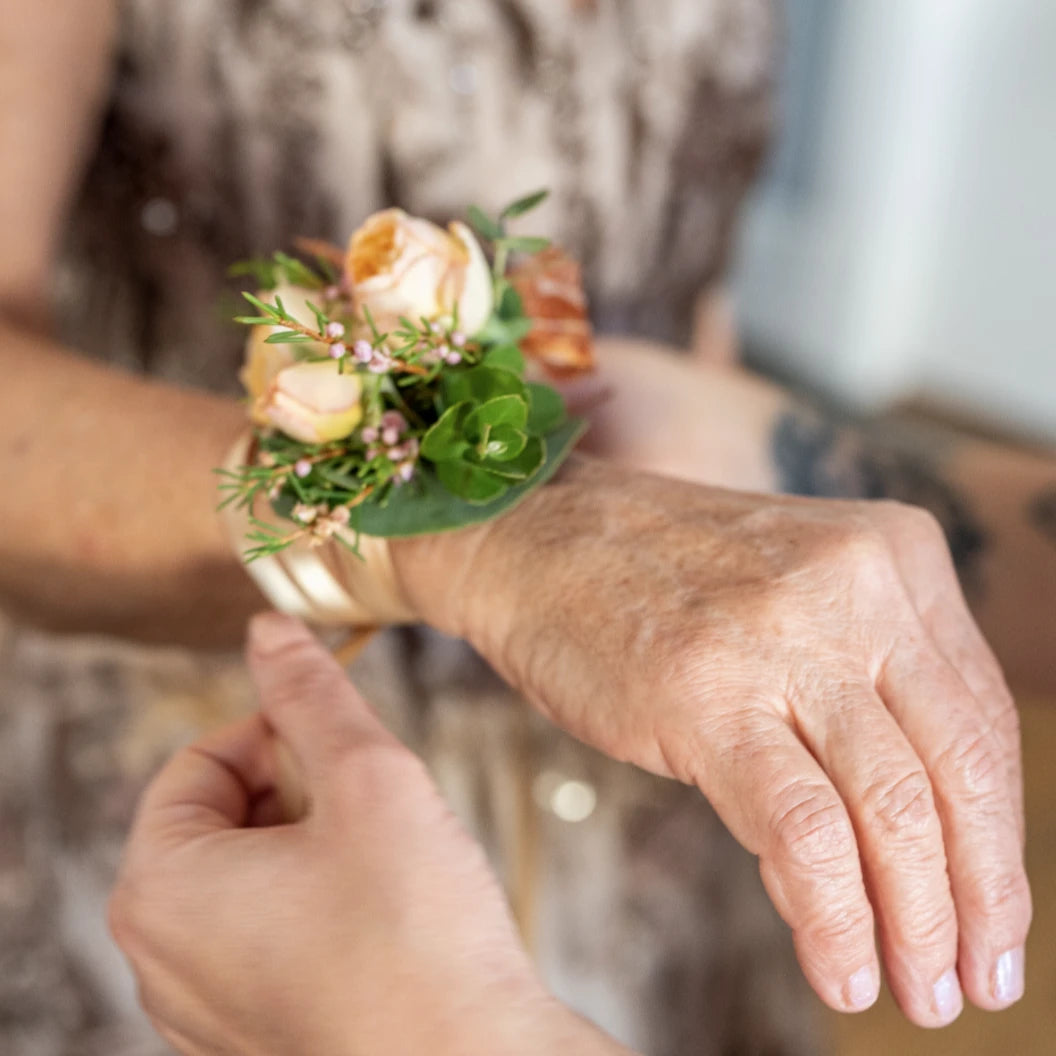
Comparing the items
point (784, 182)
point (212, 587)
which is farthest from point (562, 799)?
point (784, 182)

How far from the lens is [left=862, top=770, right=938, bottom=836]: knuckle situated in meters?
0.37

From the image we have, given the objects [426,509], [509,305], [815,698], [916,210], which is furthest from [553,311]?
[916,210]

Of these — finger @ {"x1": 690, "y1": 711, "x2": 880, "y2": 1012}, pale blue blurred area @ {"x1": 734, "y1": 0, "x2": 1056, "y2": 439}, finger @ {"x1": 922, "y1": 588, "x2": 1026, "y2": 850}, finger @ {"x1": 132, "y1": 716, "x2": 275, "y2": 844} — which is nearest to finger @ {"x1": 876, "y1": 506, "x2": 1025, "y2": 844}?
finger @ {"x1": 922, "y1": 588, "x2": 1026, "y2": 850}

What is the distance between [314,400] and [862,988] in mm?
333

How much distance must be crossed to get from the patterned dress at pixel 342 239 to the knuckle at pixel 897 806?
0.40 meters

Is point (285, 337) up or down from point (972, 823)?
up

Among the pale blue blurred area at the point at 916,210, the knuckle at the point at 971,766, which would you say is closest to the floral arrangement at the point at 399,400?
the knuckle at the point at 971,766

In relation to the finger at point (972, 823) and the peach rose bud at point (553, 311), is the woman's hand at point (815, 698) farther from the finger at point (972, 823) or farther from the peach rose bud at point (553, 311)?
the peach rose bud at point (553, 311)

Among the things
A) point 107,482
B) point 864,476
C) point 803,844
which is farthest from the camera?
point 864,476

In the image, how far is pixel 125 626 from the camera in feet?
2.14

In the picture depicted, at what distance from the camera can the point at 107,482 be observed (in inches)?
22.9

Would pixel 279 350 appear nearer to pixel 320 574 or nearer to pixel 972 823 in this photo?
pixel 320 574

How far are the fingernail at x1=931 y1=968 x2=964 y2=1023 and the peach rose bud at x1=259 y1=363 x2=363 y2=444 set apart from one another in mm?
352

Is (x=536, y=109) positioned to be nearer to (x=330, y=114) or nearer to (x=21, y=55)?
(x=330, y=114)
